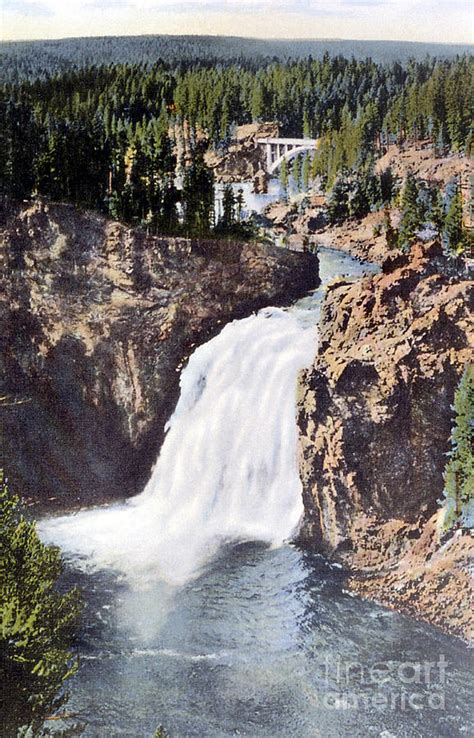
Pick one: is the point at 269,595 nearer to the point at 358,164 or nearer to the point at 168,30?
the point at 358,164

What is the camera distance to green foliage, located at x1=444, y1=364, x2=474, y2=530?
4602mm

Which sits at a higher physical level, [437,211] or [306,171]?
[306,171]

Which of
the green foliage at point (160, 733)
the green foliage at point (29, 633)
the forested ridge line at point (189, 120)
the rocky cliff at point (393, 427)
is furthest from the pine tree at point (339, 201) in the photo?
the green foliage at point (160, 733)

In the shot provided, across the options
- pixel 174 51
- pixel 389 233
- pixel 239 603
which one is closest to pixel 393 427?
pixel 389 233

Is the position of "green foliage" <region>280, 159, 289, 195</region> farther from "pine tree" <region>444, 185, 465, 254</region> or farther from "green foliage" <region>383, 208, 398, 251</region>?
"pine tree" <region>444, 185, 465, 254</region>

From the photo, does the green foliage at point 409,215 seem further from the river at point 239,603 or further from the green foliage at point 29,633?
the green foliage at point 29,633

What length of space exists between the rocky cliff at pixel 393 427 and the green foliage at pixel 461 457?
0.21ft

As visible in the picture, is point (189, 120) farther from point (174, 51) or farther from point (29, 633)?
point (29, 633)

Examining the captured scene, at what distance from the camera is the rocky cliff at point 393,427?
15.4ft

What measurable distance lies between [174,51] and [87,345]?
235 centimetres

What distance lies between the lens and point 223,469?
19.0ft

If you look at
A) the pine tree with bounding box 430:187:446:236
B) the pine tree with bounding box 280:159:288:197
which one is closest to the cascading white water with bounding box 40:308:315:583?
the pine tree with bounding box 280:159:288:197

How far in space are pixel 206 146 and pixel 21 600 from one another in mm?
3123

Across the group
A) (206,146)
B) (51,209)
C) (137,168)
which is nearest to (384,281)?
(206,146)
